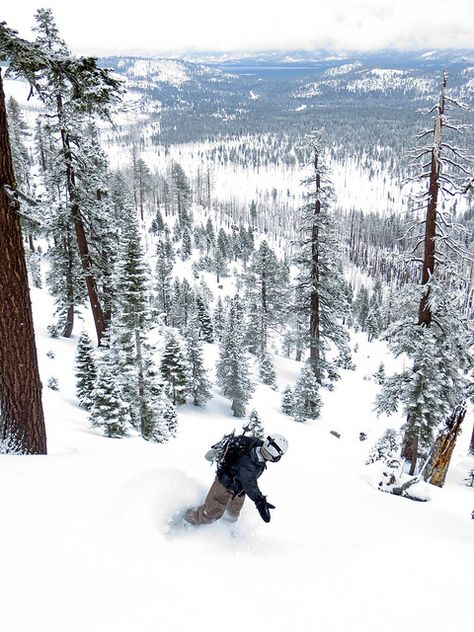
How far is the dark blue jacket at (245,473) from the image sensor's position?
169 inches

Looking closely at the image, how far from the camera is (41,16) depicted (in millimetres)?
14664

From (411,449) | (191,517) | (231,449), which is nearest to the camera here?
(231,449)

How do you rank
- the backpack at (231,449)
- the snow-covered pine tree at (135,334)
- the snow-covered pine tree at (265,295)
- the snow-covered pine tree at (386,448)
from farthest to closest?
the snow-covered pine tree at (265,295)
the snow-covered pine tree at (386,448)
the snow-covered pine tree at (135,334)
the backpack at (231,449)

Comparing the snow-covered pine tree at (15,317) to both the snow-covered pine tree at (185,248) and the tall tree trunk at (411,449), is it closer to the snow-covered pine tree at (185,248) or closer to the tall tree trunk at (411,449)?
the tall tree trunk at (411,449)

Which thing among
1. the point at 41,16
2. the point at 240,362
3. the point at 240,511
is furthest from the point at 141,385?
the point at 41,16

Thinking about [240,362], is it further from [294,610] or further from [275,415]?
[294,610]

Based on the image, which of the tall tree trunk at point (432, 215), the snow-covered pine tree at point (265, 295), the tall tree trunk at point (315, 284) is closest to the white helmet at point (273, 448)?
the tall tree trunk at point (432, 215)

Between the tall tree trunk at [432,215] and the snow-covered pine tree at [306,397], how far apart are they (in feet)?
38.3

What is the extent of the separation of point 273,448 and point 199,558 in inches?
50.0

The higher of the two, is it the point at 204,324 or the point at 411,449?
the point at 411,449

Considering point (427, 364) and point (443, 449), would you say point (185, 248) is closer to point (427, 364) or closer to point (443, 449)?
point (427, 364)

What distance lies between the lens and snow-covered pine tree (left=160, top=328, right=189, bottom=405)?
23.5 metres

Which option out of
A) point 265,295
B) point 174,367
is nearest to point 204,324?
point 265,295

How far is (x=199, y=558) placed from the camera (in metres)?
4.13
